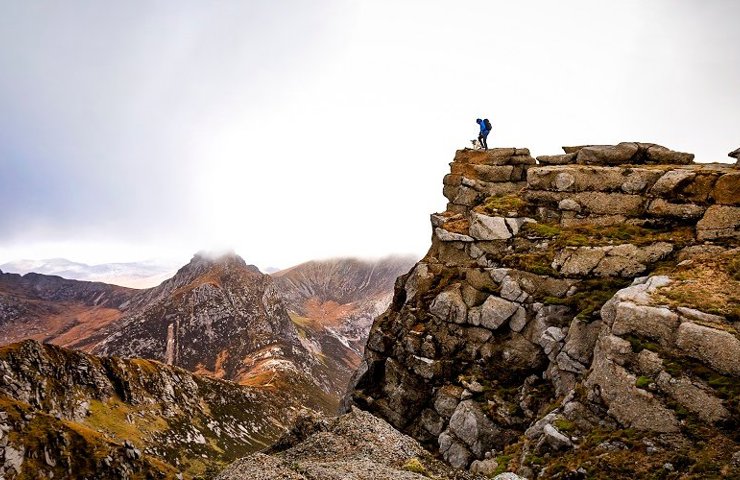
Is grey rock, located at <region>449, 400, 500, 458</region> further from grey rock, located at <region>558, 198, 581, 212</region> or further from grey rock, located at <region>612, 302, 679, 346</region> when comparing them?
grey rock, located at <region>558, 198, 581, 212</region>

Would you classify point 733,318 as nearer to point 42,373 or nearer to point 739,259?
point 739,259

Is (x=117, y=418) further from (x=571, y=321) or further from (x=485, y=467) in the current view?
(x=571, y=321)

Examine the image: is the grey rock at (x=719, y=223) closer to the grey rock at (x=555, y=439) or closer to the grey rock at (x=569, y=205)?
the grey rock at (x=569, y=205)

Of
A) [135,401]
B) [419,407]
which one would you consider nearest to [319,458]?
[419,407]

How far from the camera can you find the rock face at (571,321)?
24.4 meters

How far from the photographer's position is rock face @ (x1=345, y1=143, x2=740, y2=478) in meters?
24.4

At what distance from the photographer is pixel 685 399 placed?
77.9 feet

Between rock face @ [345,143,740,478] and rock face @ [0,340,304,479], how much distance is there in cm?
4626

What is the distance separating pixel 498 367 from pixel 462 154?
33.3 metres

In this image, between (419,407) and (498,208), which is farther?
(498,208)

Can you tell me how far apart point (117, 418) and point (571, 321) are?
10567cm

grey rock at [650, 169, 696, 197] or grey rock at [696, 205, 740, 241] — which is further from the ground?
grey rock at [650, 169, 696, 197]

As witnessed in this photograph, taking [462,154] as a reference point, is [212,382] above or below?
below

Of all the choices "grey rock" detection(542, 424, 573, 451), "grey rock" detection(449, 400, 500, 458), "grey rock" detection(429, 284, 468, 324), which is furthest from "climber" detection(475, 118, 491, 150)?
"grey rock" detection(542, 424, 573, 451)
